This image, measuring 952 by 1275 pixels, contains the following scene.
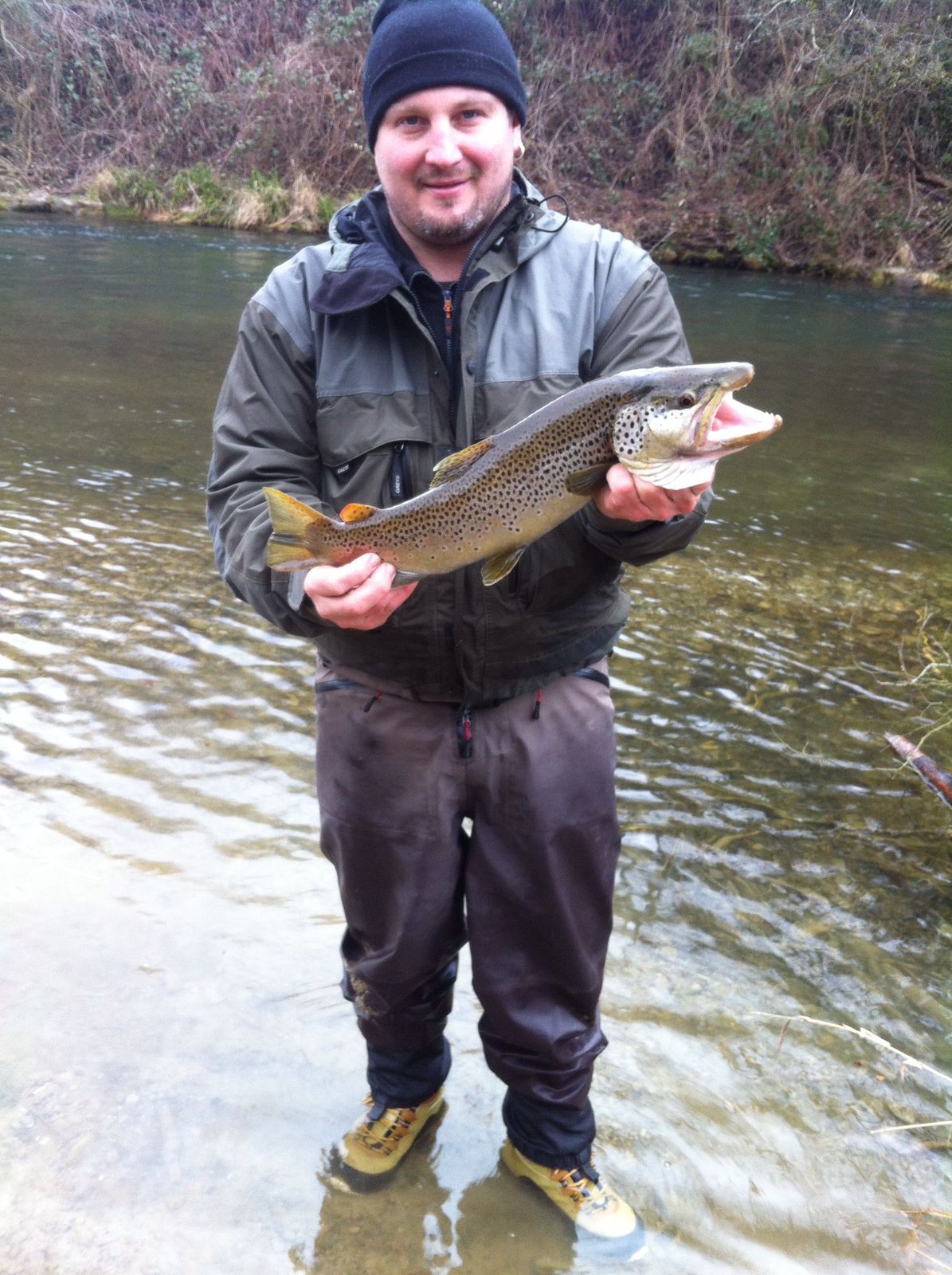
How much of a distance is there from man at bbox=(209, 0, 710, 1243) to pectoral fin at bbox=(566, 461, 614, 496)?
0.06 metres

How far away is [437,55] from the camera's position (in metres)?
2.43

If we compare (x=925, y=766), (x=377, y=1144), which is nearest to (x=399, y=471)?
(x=377, y=1144)

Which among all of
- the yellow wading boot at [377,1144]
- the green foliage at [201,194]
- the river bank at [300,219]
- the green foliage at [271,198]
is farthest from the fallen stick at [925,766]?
the green foliage at [201,194]

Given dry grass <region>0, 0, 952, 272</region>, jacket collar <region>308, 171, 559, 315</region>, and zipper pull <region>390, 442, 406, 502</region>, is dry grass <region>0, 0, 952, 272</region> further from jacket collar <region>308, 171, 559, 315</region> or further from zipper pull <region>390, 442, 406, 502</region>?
zipper pull <region>390, 442, 406, 502</region>

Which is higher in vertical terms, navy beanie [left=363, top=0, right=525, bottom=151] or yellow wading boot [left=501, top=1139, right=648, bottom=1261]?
navy beanie [left=363, top=0, right=525, bottom=151]

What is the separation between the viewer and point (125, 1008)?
332 centimetres

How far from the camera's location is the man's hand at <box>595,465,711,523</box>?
2176 millimetres

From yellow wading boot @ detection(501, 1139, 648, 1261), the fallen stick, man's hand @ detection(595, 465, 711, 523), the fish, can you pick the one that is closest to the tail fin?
the fish

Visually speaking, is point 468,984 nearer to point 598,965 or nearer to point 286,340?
point 598,965

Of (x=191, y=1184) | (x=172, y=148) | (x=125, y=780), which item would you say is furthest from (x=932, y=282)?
(x=191, y=1184)

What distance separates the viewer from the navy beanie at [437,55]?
243 centimetres

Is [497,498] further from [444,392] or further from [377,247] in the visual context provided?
[377,247]

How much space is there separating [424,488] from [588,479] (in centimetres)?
40

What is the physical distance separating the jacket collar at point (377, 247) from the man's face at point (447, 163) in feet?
0.16
